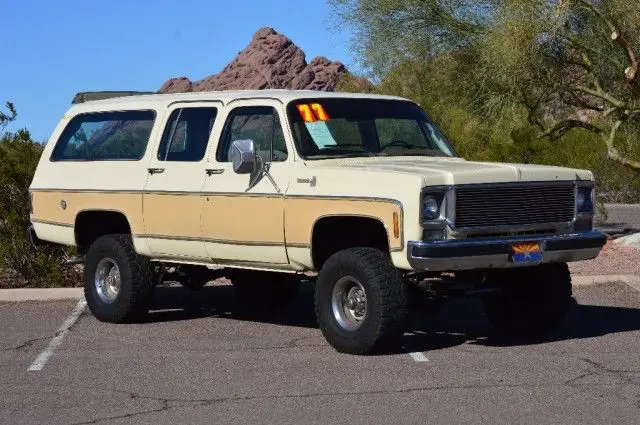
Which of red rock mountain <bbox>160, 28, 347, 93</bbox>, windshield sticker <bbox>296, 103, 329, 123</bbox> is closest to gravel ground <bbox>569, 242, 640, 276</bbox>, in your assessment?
windshield sticker <bbox>296, 103, 329, 123</bbox>

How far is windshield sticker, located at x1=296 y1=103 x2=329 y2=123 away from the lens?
1166cm

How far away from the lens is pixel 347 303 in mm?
10914

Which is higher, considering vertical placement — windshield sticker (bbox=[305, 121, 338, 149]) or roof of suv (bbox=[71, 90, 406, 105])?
roof of suv (bbox=[71, 90, 406, 105])

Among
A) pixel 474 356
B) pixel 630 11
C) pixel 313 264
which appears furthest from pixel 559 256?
pixel 630 11

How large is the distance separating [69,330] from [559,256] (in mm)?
4508

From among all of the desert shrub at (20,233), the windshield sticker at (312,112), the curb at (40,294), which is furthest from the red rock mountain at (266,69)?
the windshield sticker at (312,112)

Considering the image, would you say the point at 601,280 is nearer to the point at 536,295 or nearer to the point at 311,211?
the point at 536,295

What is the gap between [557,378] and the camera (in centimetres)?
957

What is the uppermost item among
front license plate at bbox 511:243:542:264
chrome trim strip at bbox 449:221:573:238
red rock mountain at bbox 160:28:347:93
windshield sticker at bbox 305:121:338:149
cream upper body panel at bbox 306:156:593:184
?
red rock mountain at bbox 160:28:347:93

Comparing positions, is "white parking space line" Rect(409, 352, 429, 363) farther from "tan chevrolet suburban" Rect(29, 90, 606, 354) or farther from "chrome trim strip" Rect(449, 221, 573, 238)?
"chrome trim strip" Rect(449, 221, 573, 238)

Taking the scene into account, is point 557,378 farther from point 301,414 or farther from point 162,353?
point 162,353

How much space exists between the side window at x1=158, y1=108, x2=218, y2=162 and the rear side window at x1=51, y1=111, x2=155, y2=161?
29 cm

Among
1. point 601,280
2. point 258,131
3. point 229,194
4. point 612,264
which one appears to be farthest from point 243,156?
point 612,264

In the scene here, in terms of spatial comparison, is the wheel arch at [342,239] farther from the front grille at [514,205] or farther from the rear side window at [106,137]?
the rear side window at [106,137]
